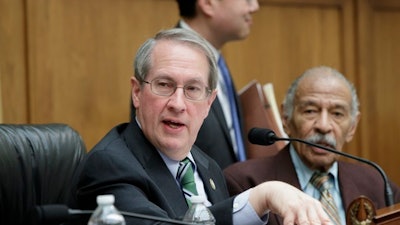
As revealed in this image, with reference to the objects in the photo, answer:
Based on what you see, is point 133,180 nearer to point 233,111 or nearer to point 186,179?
point 186,179

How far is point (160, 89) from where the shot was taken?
256 centimetres

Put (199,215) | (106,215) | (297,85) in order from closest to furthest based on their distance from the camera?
(106,215)
(199,215)
(297,85)

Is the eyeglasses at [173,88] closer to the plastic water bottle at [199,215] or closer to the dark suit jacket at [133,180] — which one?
the dark suit jacket at [133,180]

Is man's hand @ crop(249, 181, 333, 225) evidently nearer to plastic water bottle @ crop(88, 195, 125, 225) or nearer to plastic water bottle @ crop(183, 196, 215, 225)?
plastic water bottle @ crop(183, 196, 215, 225)

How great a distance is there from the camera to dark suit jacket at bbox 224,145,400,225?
10.9 feet

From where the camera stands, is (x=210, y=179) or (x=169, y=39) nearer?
(x=169, y=39)

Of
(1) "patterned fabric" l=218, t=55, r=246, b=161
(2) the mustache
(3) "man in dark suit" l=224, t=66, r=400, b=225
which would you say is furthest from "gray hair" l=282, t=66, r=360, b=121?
(1) "patterned fabric" l=218, t=55, r=246, b=161

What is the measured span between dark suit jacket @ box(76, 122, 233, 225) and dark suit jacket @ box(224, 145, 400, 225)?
0.78 m

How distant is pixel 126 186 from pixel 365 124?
→ 349cm

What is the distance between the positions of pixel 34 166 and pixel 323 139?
139cm

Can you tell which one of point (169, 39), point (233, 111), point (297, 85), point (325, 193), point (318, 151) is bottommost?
point (325, 193)

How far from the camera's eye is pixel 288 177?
3.43 m

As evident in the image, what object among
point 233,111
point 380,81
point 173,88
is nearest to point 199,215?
point 173,88

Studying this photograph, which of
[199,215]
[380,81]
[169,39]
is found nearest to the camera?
[199,215]
